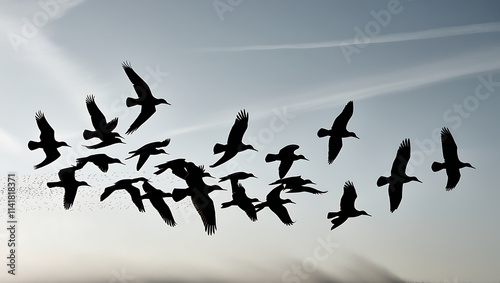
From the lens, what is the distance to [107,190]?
21922 millimetres

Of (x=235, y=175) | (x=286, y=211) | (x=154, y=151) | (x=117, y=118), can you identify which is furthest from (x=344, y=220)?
(x=117, y=118)

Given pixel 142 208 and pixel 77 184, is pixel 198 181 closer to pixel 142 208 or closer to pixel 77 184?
pixel 142 208

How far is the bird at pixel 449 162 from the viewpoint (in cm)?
2320

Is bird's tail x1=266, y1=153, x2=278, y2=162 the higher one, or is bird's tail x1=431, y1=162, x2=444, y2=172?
bird's tail x1=266, y1=153, x2=278, y2=162

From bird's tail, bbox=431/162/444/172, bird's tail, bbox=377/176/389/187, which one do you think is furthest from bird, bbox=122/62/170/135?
bird's tail, bbox=431/162/444/172

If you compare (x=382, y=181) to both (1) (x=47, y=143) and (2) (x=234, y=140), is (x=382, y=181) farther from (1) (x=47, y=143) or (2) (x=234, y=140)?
(1) (x=47, y=143)

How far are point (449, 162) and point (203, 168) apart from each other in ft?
31.7

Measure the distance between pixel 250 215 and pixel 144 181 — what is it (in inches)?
168

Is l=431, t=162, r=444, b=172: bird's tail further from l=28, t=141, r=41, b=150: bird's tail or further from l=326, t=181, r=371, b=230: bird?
l=28, t=141, r=41, b=150: bird's tail

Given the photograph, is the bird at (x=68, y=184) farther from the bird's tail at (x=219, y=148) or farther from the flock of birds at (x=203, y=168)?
the bird's tail at (x=219, y=148)

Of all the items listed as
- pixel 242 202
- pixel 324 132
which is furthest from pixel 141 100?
pixel 324 132

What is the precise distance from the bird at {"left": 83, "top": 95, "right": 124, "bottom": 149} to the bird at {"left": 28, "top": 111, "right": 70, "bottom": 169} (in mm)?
1445

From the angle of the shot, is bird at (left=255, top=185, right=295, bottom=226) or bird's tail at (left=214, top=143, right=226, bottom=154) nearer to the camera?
bird's tail at (left=214, top=143, right=226, bottom=154)

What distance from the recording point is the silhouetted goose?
2298 cm
